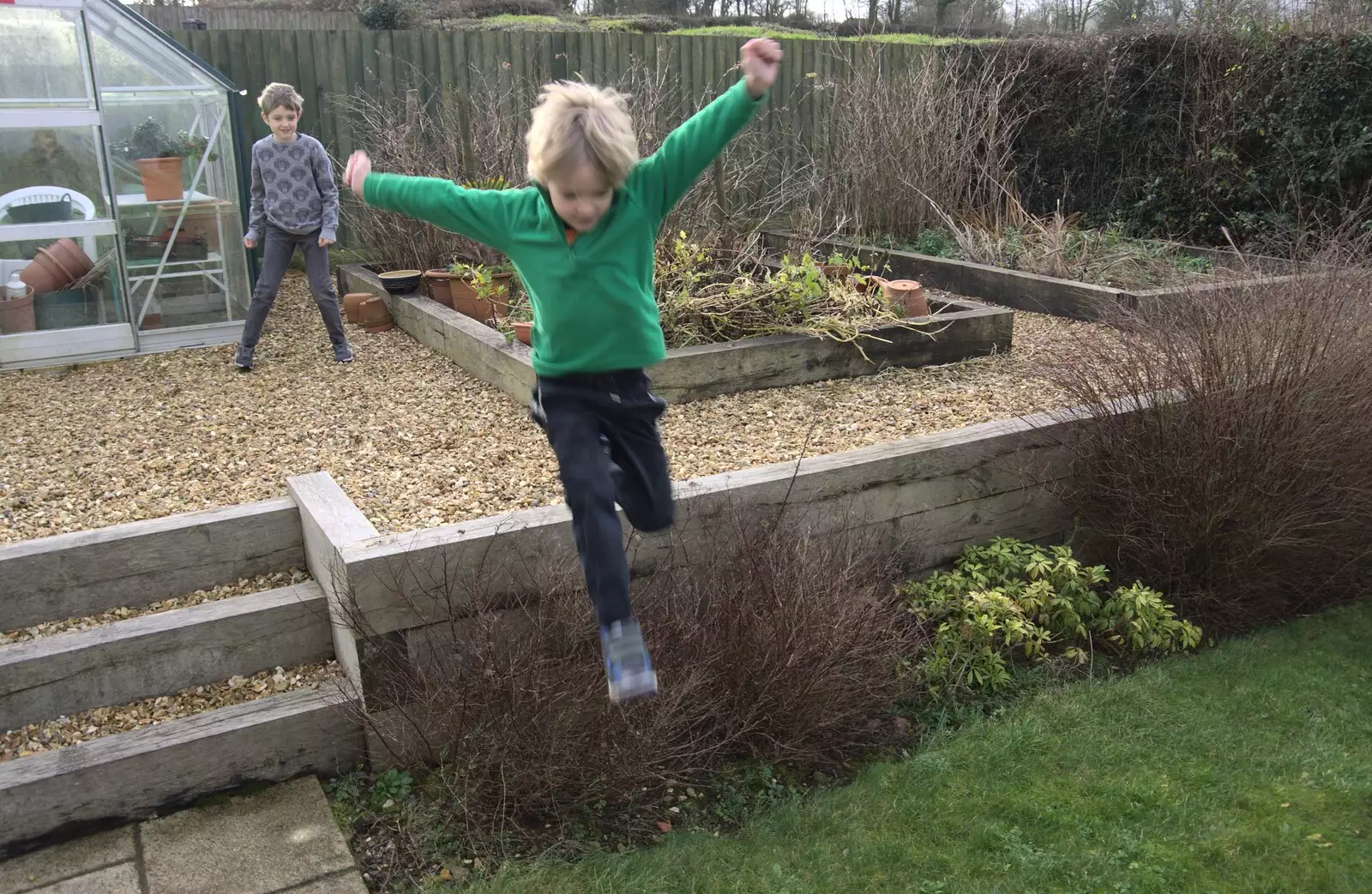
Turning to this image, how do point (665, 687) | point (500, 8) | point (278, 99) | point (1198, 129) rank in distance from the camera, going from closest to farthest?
point (665, 687) → point (278, 99) → point (1198, 129) → point (500, 8)

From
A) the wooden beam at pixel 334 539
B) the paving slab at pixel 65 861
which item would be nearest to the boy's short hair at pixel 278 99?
the wooden beam at pixel 334 539

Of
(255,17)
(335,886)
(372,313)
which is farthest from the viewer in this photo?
(255,17)

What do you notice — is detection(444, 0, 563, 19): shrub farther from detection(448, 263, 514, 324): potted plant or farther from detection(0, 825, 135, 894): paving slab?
detection(0, 825, 135, 894): paving slab

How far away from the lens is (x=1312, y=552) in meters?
4.54

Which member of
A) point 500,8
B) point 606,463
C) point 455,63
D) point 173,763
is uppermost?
point 500,8

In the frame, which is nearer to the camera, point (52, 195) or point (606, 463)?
point (606, 463)

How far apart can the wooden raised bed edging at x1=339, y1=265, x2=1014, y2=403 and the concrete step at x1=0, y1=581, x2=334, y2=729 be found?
1939 millimetres

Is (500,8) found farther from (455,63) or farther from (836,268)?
(836,268)

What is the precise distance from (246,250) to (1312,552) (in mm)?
6656

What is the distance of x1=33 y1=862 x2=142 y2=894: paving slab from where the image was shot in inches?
117

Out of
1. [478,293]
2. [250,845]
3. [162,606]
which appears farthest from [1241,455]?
[478,293]

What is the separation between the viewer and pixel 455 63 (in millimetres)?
9750

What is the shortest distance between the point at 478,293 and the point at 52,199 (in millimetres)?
2705

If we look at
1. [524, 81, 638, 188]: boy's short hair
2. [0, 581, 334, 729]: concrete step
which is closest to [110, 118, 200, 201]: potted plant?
[0, 581, 334, 729]: concrete step
